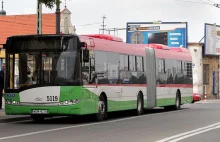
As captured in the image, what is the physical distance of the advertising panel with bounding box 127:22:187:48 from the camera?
63344 mm

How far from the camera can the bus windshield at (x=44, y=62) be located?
57.9 feet

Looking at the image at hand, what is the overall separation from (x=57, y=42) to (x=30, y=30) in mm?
66340

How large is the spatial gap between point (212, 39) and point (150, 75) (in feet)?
119

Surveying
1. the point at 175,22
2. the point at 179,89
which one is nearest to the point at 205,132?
the point at 179,89

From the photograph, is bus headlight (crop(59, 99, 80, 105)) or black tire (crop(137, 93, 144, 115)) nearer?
bus headlight (crop(59, 99, 80, 105))

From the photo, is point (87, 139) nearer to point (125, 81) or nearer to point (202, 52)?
point (125, 81)

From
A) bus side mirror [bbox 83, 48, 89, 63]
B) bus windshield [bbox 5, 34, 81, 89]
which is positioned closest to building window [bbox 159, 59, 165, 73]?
bus side mirror [bbox 83, 48, 89, 63]

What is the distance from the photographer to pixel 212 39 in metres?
59.6

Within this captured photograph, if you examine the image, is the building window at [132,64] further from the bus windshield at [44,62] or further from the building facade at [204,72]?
the building facade at [204,72]

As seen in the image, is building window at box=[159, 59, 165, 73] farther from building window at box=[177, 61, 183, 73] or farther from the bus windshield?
the bus windshield

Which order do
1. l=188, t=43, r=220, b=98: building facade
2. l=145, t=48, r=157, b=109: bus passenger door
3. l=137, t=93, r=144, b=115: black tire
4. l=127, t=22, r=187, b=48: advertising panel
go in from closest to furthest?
l=137, t=93, r=144, b=115: black tire → l=145, t=48, r=157, b=109: bus passenger door → l=188, t=43, r=220, b=98: building facade → l=127, t=22, r=187, b=48: advertising panel

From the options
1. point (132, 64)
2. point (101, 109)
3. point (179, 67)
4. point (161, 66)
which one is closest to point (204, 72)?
point (179, 67)

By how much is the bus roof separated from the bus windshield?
718 mm

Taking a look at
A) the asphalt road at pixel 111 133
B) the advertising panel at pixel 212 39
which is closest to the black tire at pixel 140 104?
the asphalt road at pixel 111 133
